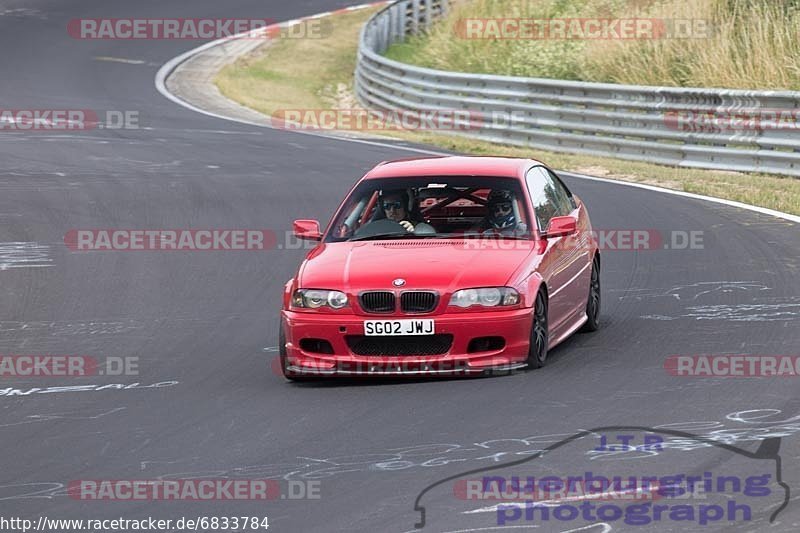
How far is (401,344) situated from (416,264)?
23.3 inches

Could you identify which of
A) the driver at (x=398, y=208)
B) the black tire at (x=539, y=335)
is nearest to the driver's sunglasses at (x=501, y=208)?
the driver at (x=398, y=208)

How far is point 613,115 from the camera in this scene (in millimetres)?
23703

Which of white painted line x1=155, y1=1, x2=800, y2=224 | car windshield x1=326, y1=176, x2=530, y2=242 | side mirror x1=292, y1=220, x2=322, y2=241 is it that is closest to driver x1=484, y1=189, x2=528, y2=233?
car windshield x1=326, y1=176, x2=530, y2=242

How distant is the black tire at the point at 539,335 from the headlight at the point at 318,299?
1.22 m

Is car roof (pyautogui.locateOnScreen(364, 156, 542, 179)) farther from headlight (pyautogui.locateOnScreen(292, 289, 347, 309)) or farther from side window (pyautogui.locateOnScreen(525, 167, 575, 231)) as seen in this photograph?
headlight (pyautogui.locateOnScreen(292, 289, 347, 309))

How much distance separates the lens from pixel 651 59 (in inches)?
1063

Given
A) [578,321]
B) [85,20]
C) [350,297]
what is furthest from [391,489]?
[85,20]

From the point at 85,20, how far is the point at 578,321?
110 feet

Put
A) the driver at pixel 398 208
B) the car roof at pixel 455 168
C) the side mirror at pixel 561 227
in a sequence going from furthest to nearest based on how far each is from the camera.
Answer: the car roof at pixel 455 168
the driver at pixel 398 208
the side mirror at pixel 561 227

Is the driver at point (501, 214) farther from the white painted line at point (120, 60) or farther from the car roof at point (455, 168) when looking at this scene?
the white painted line at point (120, 60)

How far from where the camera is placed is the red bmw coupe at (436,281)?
998 cm

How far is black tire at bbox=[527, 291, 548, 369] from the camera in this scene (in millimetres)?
10117

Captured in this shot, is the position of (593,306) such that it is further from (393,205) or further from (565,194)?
(393,205)

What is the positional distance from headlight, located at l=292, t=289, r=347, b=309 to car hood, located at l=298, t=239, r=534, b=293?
0.04 meters
